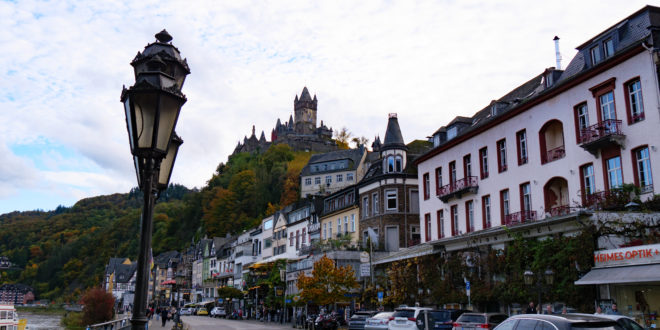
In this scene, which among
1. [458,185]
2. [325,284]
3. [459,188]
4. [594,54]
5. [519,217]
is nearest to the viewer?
[594,54]

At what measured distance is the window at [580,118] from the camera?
89.1 ft

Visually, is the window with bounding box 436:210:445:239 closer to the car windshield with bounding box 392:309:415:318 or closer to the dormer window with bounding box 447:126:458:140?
the dormer window with bounding box 447:126:458:140

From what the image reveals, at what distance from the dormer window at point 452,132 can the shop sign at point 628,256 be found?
55.8 ft

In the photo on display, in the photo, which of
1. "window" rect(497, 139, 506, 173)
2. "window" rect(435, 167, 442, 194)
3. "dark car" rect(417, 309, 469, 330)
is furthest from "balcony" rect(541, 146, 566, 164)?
"window" rect(435, 167, 442, 194)

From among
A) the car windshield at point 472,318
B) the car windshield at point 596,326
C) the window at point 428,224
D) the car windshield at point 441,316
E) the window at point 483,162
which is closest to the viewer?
the car windshield at point 596,326

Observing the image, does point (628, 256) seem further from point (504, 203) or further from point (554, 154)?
point (504, 203)

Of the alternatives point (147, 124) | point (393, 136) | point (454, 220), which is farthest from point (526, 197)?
point (147, 124)

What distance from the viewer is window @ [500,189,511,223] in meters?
32.9

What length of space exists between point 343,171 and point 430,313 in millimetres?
83380

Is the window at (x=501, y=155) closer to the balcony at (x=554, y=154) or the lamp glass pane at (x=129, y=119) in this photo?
the balcony at (x=554, y=154)

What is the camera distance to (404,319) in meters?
23.1

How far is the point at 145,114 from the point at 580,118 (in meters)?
26.4

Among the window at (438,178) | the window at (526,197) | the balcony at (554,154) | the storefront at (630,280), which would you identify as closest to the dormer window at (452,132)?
the window at (438,178)

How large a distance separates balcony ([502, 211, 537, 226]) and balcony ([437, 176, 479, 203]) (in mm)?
4225
